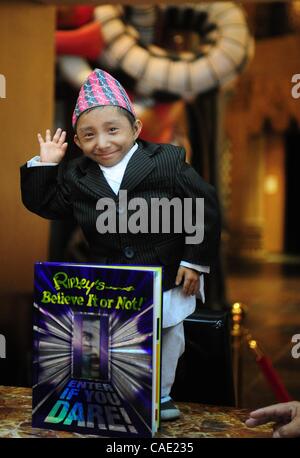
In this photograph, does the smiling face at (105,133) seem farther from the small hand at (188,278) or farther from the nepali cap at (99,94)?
the small hand at (188,278)

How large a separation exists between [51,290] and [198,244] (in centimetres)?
27

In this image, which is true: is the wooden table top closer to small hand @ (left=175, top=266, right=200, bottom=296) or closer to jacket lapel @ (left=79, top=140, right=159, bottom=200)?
small hand @ (left=175, top=266, right=200, bottom=296)

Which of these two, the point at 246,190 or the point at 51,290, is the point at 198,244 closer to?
the point at 51,290

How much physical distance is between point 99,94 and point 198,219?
0.27 meters

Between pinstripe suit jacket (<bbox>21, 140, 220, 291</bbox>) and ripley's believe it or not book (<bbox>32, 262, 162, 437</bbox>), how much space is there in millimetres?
169

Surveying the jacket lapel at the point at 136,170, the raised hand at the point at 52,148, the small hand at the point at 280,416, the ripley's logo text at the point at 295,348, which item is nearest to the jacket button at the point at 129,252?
the jacket lapel at the point at 136,170

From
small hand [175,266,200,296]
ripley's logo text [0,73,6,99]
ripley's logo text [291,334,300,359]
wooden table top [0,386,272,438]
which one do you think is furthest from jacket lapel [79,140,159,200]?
ripley's logo text [0,73,6,99]

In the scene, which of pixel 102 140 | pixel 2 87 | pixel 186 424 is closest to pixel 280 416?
pixel 186 424

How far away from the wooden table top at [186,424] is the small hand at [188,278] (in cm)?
22

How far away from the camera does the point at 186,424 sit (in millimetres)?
1121

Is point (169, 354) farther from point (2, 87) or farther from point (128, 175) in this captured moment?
point (2, 87)

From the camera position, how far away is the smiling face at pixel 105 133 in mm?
1104

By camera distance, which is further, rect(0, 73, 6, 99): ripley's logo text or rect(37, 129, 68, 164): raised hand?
rect(0, 73, 6, 99): ripley's logo text

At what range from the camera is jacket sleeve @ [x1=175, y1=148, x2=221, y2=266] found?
114 cm
